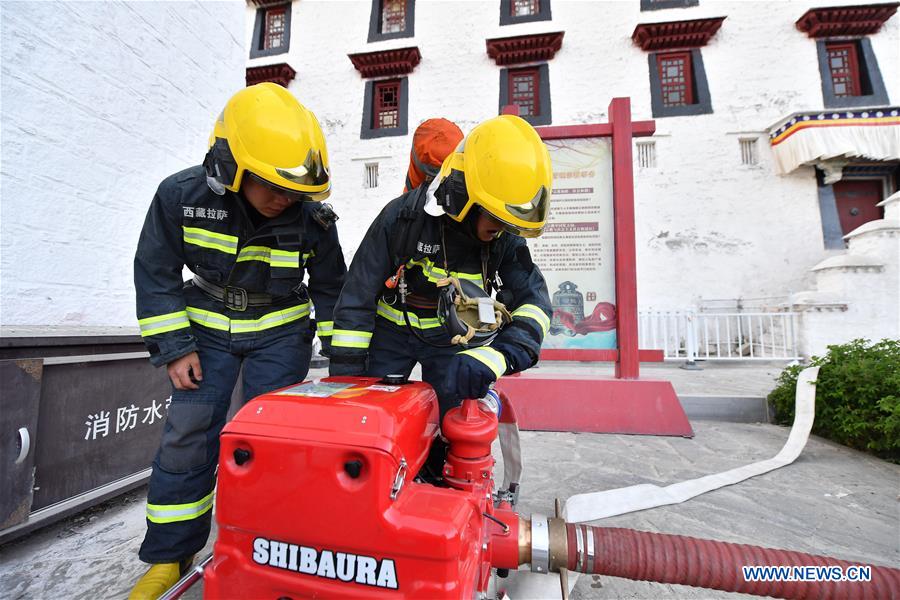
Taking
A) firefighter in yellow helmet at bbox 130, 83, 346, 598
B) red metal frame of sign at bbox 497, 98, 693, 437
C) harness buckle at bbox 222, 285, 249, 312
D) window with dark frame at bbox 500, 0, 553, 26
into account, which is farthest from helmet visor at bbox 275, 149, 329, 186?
window with dark frame at bbox 500, 0, 553, 26

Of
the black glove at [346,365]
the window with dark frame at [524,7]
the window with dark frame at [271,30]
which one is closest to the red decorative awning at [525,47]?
the window with dark frame at [524,7]

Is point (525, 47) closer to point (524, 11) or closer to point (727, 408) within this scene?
point (524, 11)

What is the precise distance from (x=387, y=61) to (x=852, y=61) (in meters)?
11.4

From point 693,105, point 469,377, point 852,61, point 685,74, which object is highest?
point 852,61

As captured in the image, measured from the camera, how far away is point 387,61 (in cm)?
1069

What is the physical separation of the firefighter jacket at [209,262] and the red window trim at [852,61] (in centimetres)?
1350

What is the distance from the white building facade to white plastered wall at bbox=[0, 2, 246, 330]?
7.59m

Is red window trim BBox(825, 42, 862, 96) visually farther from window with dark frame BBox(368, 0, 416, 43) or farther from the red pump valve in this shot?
the red pump valve

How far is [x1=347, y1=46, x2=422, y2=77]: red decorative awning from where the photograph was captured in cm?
1055

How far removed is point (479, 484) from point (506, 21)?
12.3 meters

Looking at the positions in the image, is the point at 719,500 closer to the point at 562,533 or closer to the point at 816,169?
the point at 562,533

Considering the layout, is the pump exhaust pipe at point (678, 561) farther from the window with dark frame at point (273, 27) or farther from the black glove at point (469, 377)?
the window with dark frame at point (273, 27)

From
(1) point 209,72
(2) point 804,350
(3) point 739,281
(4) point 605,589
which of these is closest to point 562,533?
(4) point 605,589

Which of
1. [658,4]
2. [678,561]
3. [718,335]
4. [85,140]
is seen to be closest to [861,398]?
[678,561]
